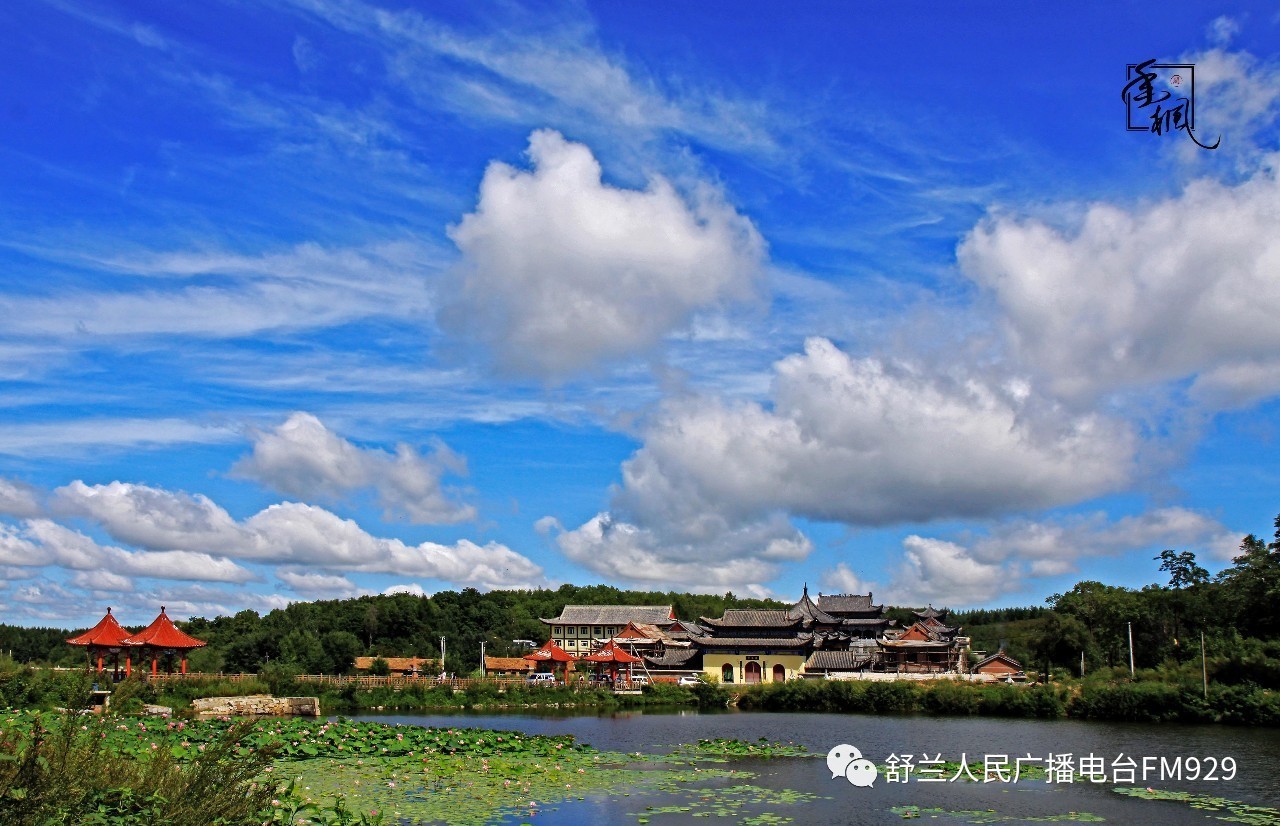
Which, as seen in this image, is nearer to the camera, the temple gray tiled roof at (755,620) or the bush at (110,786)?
the bush at (110,786)

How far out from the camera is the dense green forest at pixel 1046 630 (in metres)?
46.9

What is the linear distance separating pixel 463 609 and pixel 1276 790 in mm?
69975

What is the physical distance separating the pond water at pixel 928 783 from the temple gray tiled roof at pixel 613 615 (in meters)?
50.9

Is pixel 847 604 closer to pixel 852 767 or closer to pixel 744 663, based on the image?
pixel 744 663

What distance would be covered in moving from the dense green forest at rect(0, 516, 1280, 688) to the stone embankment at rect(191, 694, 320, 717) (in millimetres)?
16713

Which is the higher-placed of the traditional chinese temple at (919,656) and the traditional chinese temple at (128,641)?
the traditional chinese temple at (128,641)

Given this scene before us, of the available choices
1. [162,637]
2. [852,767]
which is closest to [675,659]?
[162,637]

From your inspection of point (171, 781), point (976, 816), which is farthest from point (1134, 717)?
point (171, 781)

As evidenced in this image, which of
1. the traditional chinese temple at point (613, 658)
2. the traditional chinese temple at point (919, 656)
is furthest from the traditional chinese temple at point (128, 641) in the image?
the traditional chinese temple at point (919, 656)

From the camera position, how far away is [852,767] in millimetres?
21141

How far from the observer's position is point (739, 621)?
65000 mm

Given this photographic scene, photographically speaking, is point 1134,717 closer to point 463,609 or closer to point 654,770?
point 654,770

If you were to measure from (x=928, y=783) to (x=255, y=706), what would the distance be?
22009mm

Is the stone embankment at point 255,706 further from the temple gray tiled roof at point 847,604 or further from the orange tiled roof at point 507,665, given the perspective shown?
the temple gray tiled roof at point 847,604
